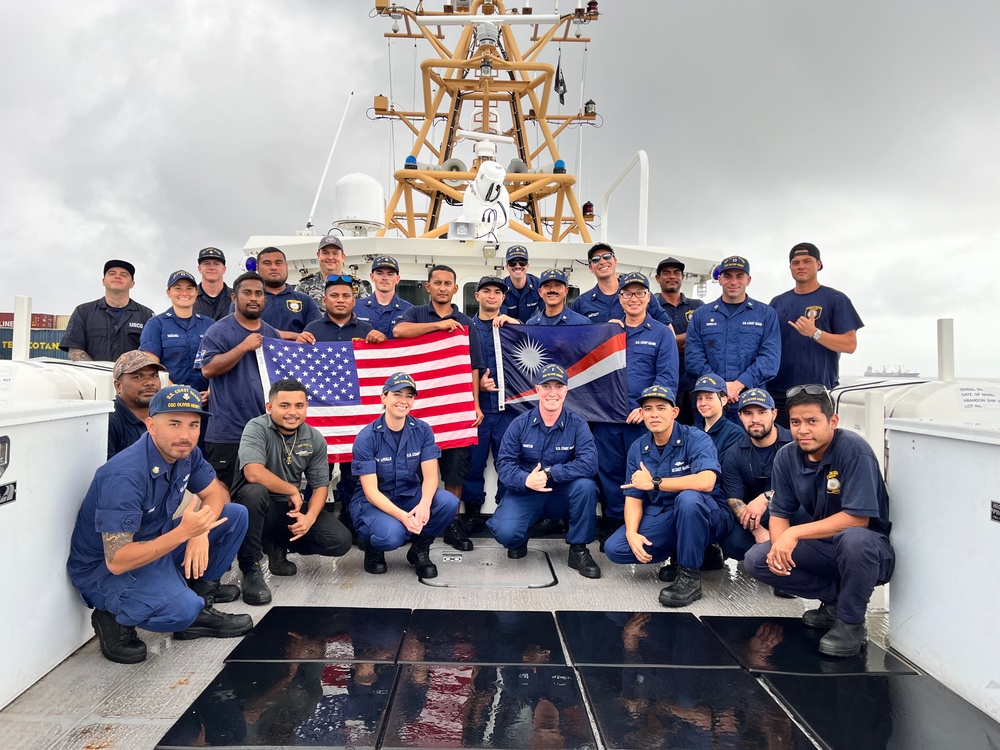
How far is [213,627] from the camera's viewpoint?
309 centimetres

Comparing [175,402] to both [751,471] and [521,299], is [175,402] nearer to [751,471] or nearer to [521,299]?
[751,471]

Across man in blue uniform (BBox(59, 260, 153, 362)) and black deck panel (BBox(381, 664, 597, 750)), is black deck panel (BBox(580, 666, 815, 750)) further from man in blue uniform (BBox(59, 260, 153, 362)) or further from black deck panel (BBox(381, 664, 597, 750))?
man in blue uniform (BBox(59, 260, 153, 362))

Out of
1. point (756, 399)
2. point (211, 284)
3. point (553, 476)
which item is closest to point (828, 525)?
point (756, 399)

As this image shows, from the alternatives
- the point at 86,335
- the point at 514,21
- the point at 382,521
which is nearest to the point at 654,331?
the point at 382,521

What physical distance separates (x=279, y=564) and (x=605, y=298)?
3.08 metres

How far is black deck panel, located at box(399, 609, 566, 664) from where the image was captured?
2803 mm

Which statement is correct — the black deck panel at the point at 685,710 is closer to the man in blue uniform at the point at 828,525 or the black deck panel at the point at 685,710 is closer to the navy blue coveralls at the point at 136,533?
the man in blue uniform at the point at 828,525

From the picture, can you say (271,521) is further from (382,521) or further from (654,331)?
(654,331)

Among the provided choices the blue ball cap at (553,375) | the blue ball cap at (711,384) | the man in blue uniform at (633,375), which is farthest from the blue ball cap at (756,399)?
the blue ball cap at (553,375)

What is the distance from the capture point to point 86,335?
5.25 metres

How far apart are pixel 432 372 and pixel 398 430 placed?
915 millimetres

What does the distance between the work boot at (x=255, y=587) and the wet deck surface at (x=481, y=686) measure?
0.08 metres

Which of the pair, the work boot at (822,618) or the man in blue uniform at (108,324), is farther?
the man in blue uniform at (108,324)

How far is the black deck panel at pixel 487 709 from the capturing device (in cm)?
218
